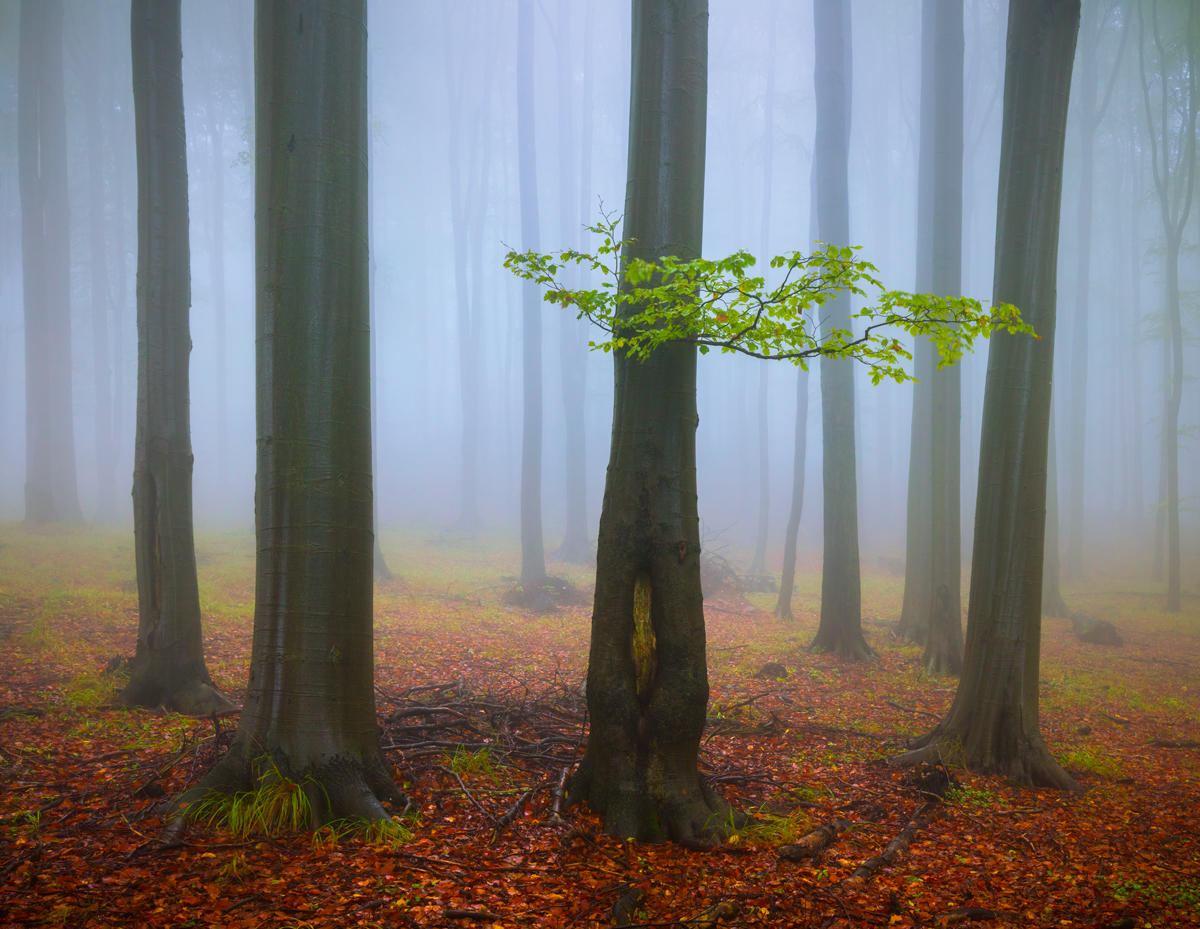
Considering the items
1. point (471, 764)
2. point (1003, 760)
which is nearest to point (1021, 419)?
point (1003, 760)

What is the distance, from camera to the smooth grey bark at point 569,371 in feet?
66.8

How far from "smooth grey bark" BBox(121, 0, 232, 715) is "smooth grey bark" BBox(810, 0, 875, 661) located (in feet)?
27.9

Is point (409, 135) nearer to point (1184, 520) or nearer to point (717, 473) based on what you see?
point (717, 473)

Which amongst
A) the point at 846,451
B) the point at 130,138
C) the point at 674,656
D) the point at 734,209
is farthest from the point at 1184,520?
the point at 130,138

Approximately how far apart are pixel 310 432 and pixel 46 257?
20845 millimetres

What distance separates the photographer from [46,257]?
18719 mm

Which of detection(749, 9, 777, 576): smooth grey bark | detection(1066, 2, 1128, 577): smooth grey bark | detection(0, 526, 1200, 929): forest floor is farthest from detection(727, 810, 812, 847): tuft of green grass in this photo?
detection(1066, 2, 1128, 577): smooth grey bark

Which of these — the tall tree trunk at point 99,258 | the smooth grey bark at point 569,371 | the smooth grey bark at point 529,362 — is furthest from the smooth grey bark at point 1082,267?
the tall tree trunk at point 99,258

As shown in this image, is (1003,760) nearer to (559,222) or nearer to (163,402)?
(163,402)

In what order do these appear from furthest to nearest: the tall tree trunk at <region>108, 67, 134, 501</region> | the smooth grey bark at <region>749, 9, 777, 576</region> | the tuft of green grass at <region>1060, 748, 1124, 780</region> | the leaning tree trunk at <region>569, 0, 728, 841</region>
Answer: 1. the tall tree trunk at <region>108, 67, 134, 501</region>
2. the smooth grey bark at <region>749, 9, 777, 576</region>
3. the tuft of green grass at <region>1060, 748, 1124, 780</region>
4. the leaning tree trunk at <region>569, 0, 728, 841</region>

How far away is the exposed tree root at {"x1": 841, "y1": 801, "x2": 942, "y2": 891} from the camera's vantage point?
3.62 meters

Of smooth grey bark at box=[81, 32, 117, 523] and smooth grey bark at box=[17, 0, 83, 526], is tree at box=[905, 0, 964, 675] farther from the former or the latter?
smooth grey bark at box=[81, 32, 117, 523]

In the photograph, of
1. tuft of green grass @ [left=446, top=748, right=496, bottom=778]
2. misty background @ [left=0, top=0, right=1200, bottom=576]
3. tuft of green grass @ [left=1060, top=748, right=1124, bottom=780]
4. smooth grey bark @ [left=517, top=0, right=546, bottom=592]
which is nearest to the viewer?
tuft of green grass @ [left=446, top=748, right=496, bottom=778]

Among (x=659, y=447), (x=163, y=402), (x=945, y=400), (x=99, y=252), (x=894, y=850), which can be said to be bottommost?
(x=894, y=850)
